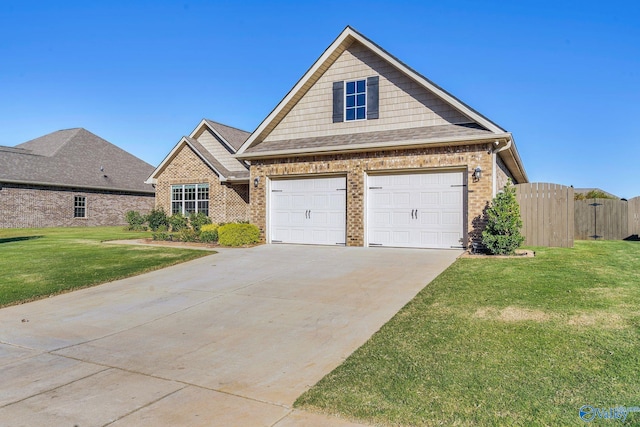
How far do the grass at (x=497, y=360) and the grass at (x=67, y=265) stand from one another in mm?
7118

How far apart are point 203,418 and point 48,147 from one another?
34806mm

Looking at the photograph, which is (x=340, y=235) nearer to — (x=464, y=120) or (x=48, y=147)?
(x=464, y=120)

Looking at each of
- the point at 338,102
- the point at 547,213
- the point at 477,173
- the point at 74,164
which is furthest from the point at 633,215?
the point at 74,164

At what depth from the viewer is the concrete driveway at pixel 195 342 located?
12.2 feet

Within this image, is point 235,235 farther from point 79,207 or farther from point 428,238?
point 79,207

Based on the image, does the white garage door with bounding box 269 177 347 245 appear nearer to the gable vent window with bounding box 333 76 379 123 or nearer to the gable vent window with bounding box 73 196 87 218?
the gable vent window with bounding box 333 76 379 123

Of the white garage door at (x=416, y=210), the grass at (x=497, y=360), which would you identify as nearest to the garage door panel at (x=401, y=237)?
the white garage door at (x=416, y=210)

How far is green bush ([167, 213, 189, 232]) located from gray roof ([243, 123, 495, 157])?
8.38 m

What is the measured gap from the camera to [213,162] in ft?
76.2

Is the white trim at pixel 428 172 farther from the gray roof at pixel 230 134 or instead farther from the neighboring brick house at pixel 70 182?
the neighboring brick house at pixel 70 182

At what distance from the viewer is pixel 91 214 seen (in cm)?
3019

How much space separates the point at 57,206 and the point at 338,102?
22.7m

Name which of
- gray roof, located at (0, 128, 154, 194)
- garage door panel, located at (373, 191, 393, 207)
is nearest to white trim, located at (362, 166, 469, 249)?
garage door panel, located at (373, 191, 393, 207)

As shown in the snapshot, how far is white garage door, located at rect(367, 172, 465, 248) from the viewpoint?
42.0 ft
